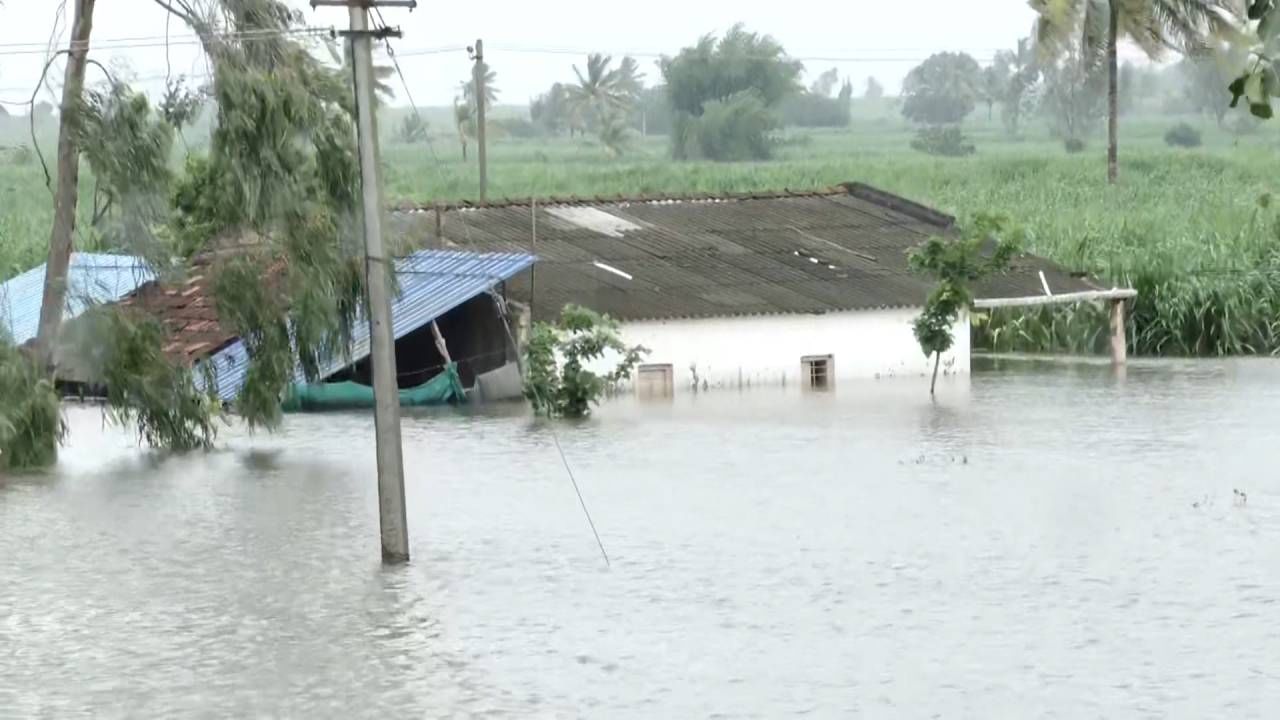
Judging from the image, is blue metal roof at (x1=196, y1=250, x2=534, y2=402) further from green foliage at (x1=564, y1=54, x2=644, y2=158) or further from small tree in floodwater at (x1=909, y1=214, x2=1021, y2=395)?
green foliage at (x1=564, y1=54, x2=644, y2=158)

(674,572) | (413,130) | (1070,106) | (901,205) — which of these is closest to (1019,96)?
(1070,106)

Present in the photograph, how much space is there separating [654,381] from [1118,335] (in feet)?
27.2

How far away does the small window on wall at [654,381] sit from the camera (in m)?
31.3

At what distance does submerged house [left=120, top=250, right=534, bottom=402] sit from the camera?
28.5 metres

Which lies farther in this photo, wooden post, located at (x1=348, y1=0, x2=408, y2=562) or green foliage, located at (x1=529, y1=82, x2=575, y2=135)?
green foliage, located at (x1=529, y1=82, x2=575, y2=135)

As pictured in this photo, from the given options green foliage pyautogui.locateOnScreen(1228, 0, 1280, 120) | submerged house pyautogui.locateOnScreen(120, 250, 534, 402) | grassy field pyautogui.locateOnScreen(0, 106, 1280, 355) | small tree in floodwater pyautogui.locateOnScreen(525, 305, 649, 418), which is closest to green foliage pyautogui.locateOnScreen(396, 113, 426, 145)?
grassy field pyautogui.locateOnScreen(0, 106, 1280, 355)

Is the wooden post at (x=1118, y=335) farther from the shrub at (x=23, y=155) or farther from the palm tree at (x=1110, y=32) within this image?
the shrub at (x=23, y=155)

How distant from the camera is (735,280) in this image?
33.8 meters

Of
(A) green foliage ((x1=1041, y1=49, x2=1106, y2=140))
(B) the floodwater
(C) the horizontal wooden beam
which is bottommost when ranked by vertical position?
(B) the floodwater

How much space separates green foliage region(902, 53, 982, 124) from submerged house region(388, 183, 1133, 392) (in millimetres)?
108867

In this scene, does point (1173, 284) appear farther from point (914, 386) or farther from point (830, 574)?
point (830, 574)

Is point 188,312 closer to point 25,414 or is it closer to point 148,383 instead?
point 148,383

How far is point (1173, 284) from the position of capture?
3662cm

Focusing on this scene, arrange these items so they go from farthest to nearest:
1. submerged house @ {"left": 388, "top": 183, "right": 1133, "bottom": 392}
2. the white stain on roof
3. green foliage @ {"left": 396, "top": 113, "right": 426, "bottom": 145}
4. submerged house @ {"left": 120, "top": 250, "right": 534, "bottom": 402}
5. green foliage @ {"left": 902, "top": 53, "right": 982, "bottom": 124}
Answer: green foliage @ {"left": 902, "top": 53, "right": 982, "bottom": 124} → the white stain on roof → submerged house @ {"left": 388, "top": 183, "right": 1133, "bottom": 392} → submerged house @ {"left": 120, "top": 250, "right": 534, "bottom": 402} → green foliage @ {"left": 396, "top": 113, "right": 426, "bottom": 145}
